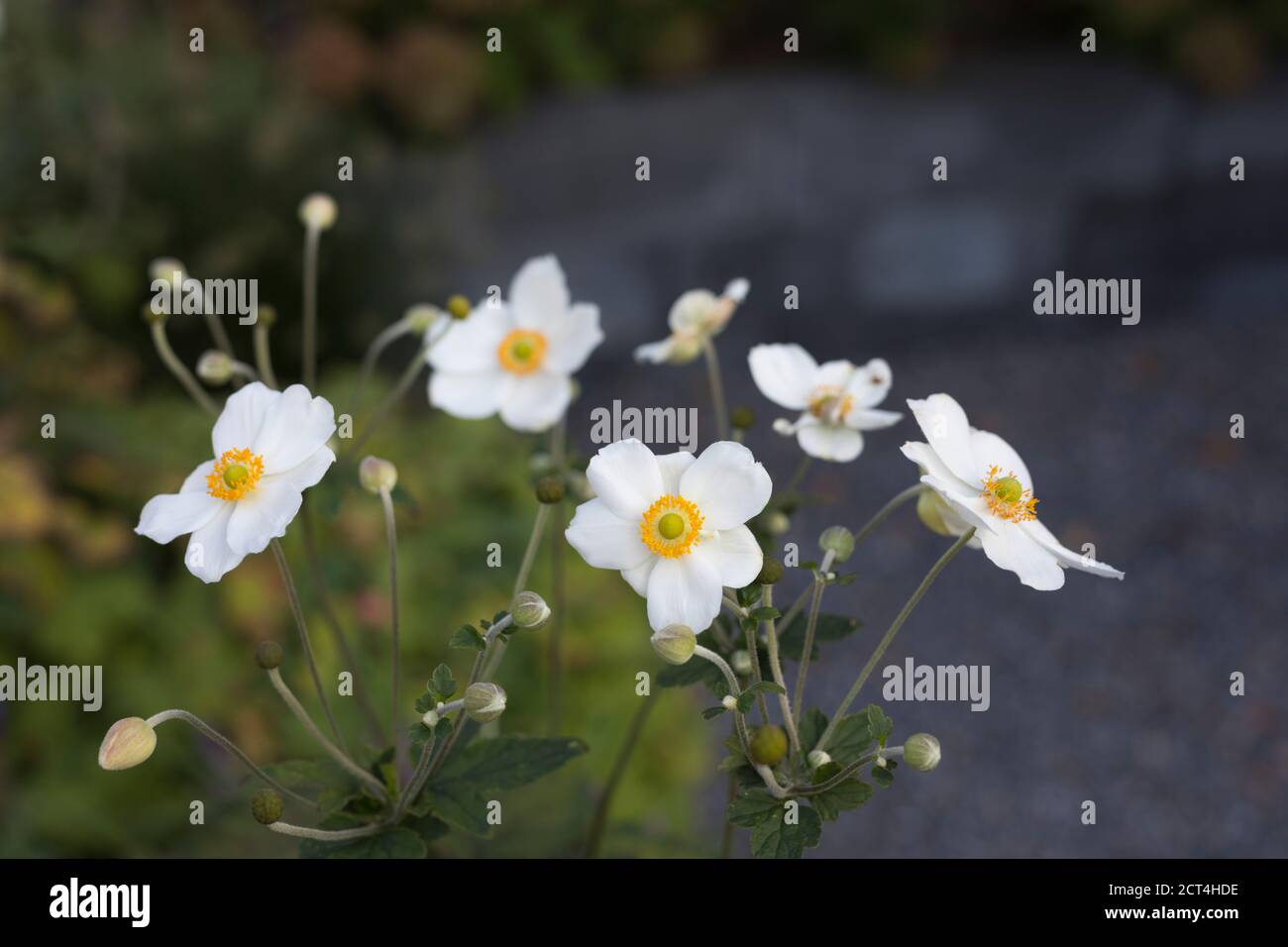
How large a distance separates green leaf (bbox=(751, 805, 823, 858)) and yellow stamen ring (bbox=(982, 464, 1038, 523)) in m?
0.28

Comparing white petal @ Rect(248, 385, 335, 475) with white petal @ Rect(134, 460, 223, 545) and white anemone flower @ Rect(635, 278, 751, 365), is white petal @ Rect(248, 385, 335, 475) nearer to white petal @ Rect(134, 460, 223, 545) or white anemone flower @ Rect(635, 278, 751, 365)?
white petal @ Rect(134, 460, 223, 545)

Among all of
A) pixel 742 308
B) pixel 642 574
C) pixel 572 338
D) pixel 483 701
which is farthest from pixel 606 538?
pixel 742 308

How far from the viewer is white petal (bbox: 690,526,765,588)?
94cm

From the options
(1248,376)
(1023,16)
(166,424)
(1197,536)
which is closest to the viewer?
(166,424)

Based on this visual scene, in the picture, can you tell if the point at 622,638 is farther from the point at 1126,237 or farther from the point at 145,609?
the point at 1126,237

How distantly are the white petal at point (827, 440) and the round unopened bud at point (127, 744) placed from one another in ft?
2.01

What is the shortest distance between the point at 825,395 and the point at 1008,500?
0.85 feet

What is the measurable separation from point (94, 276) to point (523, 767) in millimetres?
2944

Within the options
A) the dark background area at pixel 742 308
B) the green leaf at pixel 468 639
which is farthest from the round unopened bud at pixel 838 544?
the dark background area at pixel 742 308

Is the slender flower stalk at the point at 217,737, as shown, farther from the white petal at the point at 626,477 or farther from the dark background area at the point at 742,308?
the dark background area at the point at 742,308

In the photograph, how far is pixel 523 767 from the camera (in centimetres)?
100

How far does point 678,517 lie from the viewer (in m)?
0.96

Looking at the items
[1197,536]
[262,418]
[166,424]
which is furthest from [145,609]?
[1197,536]

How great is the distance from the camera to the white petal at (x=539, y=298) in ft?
4.65
